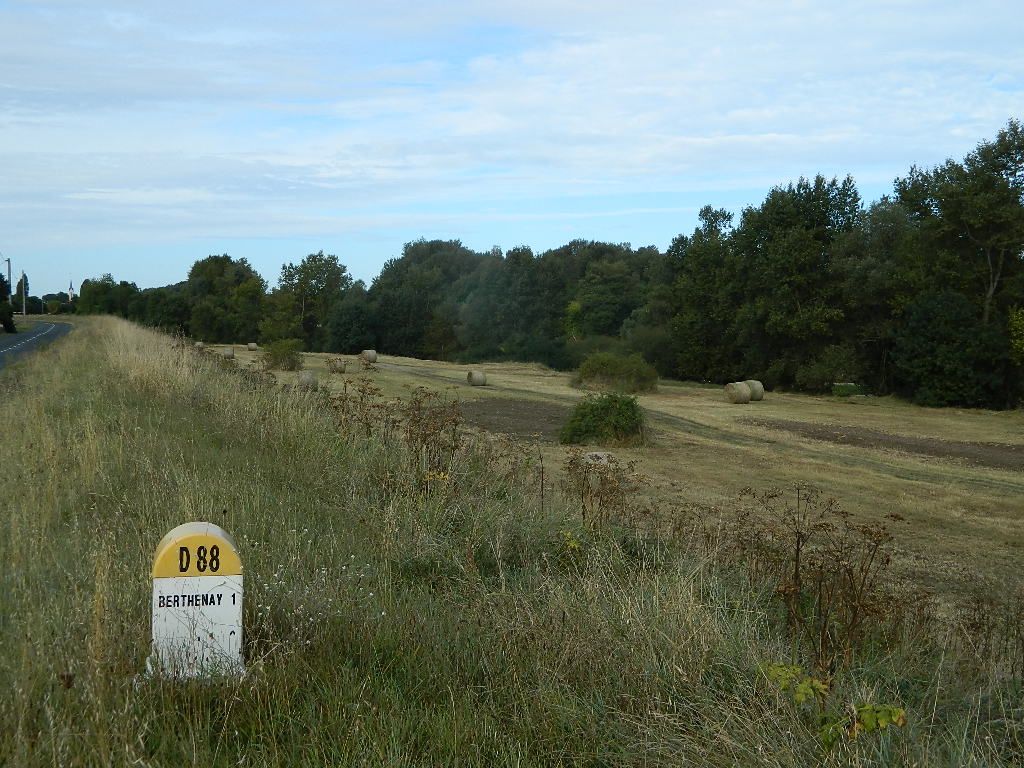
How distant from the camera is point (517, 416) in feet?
81.4

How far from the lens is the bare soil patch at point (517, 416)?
70.0 feet

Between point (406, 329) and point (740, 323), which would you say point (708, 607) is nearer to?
point (740, 323)

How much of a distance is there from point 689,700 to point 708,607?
3.06ft

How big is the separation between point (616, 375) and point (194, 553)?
3213 centimetres

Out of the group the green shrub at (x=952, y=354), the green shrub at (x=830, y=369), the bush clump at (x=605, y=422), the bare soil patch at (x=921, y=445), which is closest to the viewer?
the bare soil patch at (x=921, y=445)

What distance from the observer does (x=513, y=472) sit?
990 cm

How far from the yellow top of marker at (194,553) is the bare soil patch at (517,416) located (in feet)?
52.3

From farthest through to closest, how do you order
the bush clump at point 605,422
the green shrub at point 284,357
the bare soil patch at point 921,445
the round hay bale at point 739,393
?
the green shrub at point 284,357 < the round hay bale at point 739,393 < the bush clump at point 605,422 < the bare soil patch at point 921,445

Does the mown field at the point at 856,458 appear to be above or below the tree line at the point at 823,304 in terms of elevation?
below

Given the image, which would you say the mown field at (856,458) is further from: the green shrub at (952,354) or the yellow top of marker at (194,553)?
the yellow top of marker at (194,553)

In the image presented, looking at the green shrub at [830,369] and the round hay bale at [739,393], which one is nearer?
the round hay bale at [739,393]

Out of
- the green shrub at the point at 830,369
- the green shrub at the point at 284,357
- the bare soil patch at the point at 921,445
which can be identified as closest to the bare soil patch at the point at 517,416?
the bare soil patch at the point at 921,445

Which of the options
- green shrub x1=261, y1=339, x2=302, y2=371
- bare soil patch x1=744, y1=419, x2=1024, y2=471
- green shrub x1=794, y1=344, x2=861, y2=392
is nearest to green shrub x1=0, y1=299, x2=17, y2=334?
green shrub x1=261, y1=339, x2=302, y2=371

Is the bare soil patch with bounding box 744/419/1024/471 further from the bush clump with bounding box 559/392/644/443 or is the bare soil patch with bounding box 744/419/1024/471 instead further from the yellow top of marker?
the yellow top of marker
